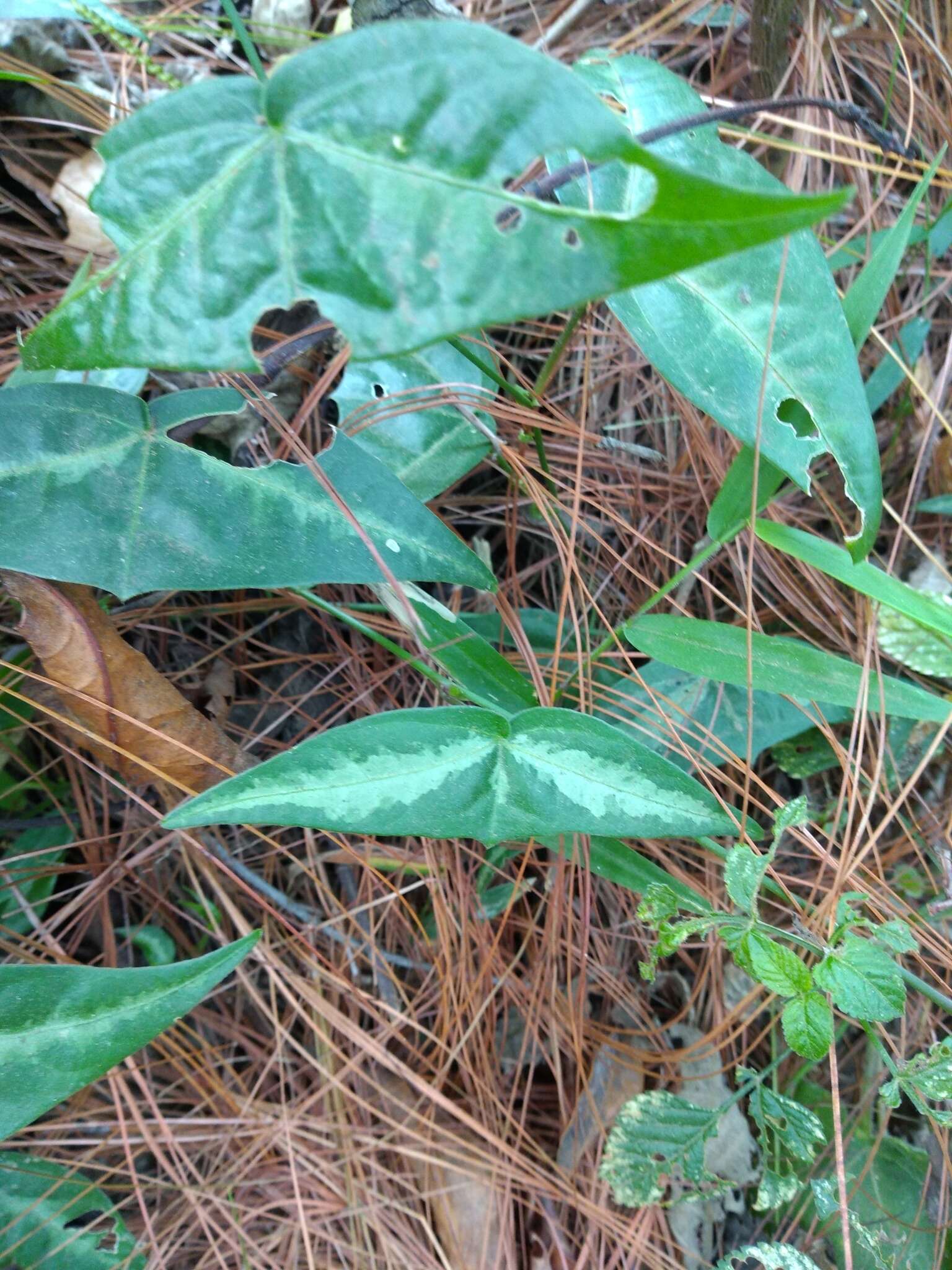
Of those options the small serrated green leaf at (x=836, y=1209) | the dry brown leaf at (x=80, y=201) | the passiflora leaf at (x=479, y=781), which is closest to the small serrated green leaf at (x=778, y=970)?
the passiflora leaf at (x=479, y=781)

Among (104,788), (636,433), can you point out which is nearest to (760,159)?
(636,433)

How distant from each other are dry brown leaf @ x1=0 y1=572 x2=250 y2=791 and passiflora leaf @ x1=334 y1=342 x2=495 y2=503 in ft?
1.04

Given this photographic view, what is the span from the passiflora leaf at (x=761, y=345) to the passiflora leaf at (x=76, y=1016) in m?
0.61

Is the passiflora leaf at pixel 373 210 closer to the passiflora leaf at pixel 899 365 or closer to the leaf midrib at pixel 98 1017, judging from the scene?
the leaf midrib at pixel 98 1017

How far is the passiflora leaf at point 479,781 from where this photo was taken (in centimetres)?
59

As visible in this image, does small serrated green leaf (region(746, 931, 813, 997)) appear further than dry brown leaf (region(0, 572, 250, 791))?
No

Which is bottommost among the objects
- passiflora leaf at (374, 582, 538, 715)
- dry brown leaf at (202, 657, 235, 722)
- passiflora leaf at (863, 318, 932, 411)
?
dry brown leaf at (202, 657, 235, 722)

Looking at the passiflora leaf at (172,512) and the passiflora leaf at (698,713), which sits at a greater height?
the passiflora leaf at (172,512)

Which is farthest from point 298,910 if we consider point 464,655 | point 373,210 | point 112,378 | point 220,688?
point 373,210

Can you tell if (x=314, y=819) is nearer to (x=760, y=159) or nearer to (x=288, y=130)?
(x=288, y=130)

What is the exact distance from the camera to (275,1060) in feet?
2.97

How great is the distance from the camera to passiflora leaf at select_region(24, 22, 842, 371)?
396 mm

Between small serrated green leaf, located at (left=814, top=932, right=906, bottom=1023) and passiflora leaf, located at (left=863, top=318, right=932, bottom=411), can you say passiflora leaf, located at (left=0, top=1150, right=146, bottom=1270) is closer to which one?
small serrated green leaf, located at (left=814, top=932, right=906, bottom=1023)

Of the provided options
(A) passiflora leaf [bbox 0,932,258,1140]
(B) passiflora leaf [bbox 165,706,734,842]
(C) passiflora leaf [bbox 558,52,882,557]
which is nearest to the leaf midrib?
(A) passiflora leaf [bbox 0,932,258,1140]
